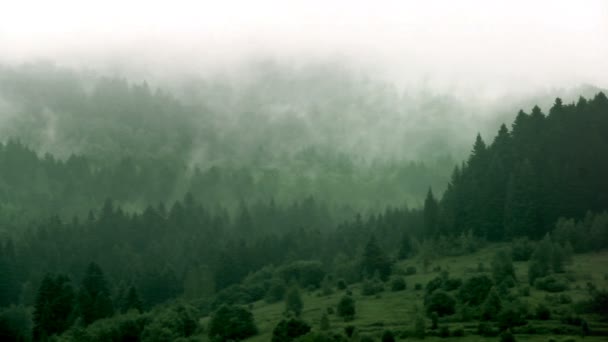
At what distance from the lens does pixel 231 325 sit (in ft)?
320

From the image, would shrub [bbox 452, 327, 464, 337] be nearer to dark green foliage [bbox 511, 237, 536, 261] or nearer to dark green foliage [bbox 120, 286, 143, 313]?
dark green foliage [bbox 511, 237, 536, 261]

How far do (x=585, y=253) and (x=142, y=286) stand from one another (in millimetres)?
95615

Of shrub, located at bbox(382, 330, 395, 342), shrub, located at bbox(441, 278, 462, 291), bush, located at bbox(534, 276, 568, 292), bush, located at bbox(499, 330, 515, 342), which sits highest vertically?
shrub, located at bbox(441, 278, 462, 291)

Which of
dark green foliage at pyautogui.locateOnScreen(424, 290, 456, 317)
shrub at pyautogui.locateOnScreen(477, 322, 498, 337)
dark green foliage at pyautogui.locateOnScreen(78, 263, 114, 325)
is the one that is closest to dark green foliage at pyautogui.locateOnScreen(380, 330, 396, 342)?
shrub at pyautogui.locateOnScreen(477, 322, 498, 337)

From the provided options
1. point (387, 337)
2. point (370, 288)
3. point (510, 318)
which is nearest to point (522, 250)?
point (370, 288)

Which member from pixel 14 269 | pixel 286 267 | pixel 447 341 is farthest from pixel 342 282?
pixel 14 269

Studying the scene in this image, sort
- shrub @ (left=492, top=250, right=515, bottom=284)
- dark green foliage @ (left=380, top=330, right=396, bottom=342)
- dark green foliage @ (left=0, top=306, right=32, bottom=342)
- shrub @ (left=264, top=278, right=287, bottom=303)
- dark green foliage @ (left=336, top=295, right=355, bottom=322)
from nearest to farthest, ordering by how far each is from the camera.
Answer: dark green foliage @ (left=380, top=330, right=396, bottom=342)
dark green foliage @ (left=336, top=295, right=355, bottom=322)
shrub @ (left=492, top=250, right=515, bottom=284)
dark green foliage @ (left=0, top=306, right=32, bottom=342)
shrub @ (left=264, top=278, right=287, bottom=303)

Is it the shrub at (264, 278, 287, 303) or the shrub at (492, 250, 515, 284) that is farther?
the shrub at (264, 278, 287, 303)

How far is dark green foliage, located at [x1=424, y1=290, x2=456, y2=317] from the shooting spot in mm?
Result: 88500

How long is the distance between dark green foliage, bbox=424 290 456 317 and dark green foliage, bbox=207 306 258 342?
2511 cm

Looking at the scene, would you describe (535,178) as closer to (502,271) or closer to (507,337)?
(502,271)

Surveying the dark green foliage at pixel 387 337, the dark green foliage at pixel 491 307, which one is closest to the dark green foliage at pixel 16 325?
the dark green foliage at pixel 387 337

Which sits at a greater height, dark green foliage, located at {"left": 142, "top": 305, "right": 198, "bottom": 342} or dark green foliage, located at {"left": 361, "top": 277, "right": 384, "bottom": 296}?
dark green foliage, located at {"left": 361, "top": 277, "right": 384, "bottom": 296}

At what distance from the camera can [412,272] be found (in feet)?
401
